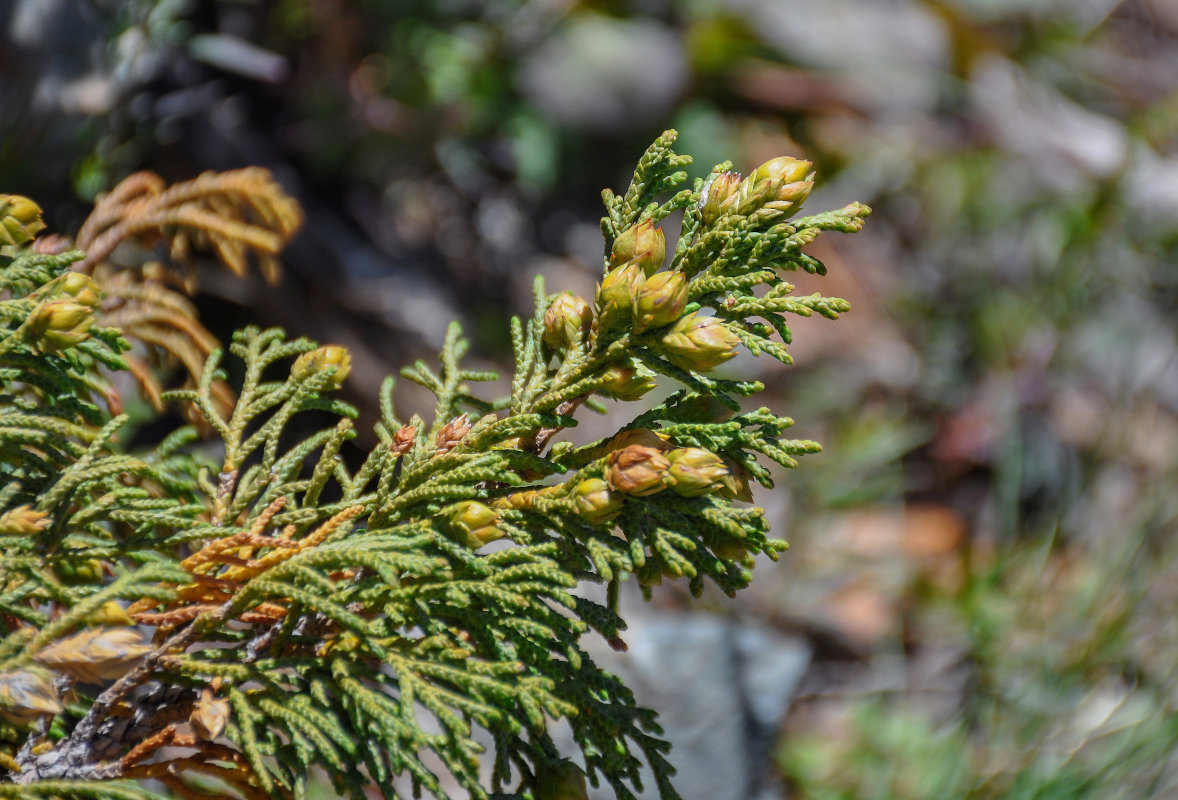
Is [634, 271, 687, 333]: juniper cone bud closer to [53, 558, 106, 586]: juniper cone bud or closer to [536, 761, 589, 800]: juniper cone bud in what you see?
[536, 761, 589, 800]: juniper cone bud

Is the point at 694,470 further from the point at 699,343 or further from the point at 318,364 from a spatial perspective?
the point at 318,364

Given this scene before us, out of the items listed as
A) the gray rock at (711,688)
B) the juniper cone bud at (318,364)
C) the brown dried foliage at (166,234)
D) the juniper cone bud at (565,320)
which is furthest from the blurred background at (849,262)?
the juniper cone bud at (565,320)

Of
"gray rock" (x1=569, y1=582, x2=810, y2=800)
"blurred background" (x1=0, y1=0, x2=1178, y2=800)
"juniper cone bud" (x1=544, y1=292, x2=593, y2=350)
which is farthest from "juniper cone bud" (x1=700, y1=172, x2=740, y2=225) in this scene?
"gray rock" (x1=569, y1=582, x2=810, y2=800)

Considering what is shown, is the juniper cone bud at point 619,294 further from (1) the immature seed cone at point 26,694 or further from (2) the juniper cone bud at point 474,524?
(1) the immature seed cone at point 26,694

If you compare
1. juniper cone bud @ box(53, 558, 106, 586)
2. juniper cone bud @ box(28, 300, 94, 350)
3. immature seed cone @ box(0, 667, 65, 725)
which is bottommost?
immature seed cone @ box(0, 667, 65, 725)

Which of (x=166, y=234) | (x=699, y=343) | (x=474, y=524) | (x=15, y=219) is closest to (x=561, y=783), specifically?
(x=474, y=524)
